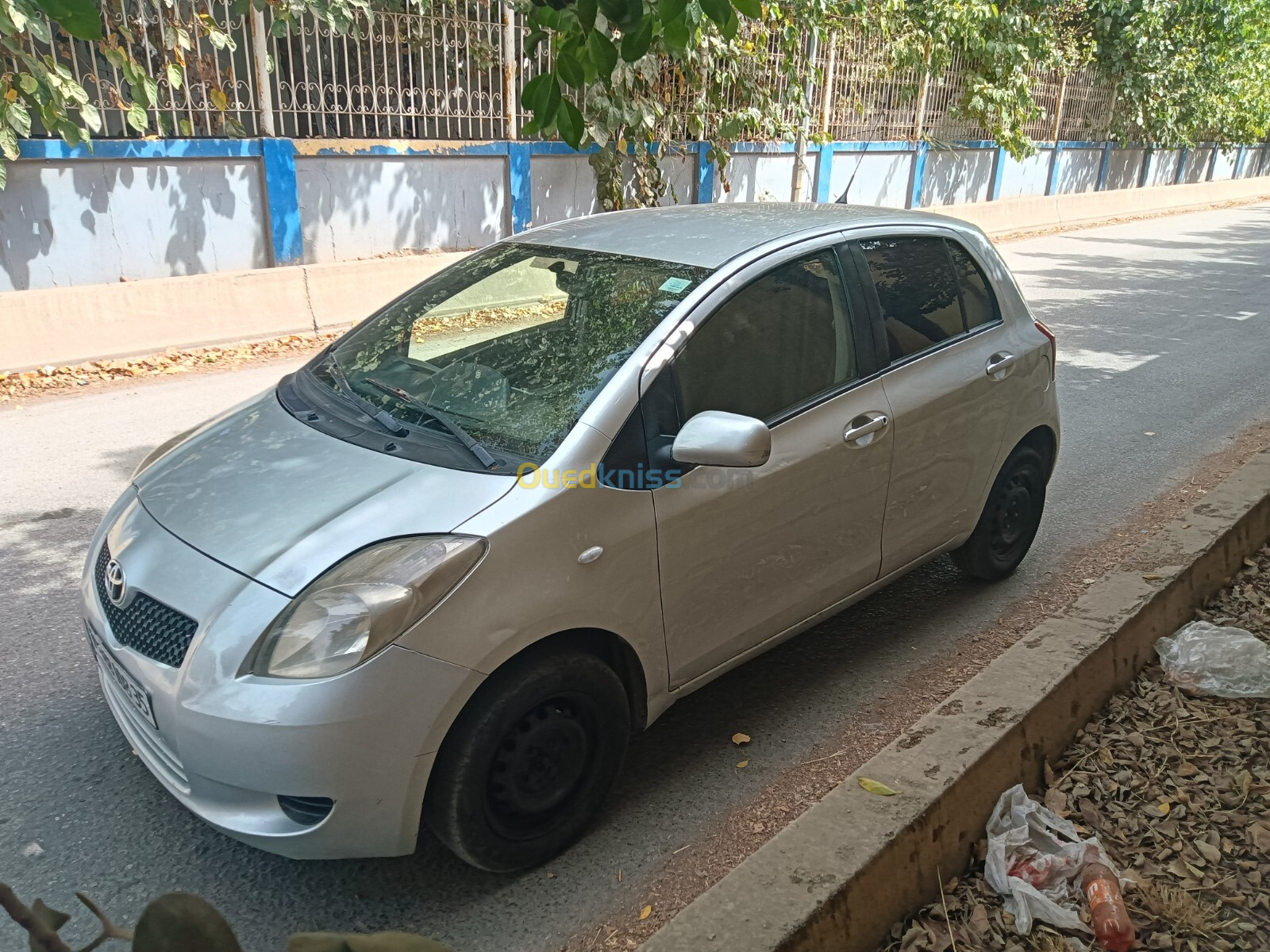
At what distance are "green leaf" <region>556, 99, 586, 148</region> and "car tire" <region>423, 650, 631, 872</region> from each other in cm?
137

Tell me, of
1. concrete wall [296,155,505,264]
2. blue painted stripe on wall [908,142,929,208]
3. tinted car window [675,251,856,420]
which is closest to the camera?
tinted car window [675,251,856,420]

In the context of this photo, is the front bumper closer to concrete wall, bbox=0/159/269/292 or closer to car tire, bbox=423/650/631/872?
car tire, bbox=423/650/631/872

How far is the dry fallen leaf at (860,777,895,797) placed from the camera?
9.02 ft

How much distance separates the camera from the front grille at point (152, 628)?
2602mm

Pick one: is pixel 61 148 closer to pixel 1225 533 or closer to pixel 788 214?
pixel 788 214

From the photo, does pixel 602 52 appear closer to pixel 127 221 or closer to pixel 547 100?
pixel 547 100

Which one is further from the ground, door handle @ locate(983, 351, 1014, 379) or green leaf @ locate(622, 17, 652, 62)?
green leaf @ locate(622, 17, 652, 62)

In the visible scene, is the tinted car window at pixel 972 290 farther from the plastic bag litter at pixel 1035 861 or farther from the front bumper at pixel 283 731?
the front bumper at pixel 283 731

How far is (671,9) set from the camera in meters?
2.19

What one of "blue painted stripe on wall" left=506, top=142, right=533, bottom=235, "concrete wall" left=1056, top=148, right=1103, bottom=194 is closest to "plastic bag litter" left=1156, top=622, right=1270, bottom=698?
"blue painted stripe on wall" left=506, top=142, right=533, bottom=235

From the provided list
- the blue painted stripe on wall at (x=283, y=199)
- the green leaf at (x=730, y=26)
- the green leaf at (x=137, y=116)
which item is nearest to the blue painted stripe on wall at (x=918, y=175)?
the blue painted stripe on wall at (x=283, y=199)

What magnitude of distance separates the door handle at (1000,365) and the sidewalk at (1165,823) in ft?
4.20

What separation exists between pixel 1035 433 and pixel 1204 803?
1.88m

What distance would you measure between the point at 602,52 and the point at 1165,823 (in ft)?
8.83
